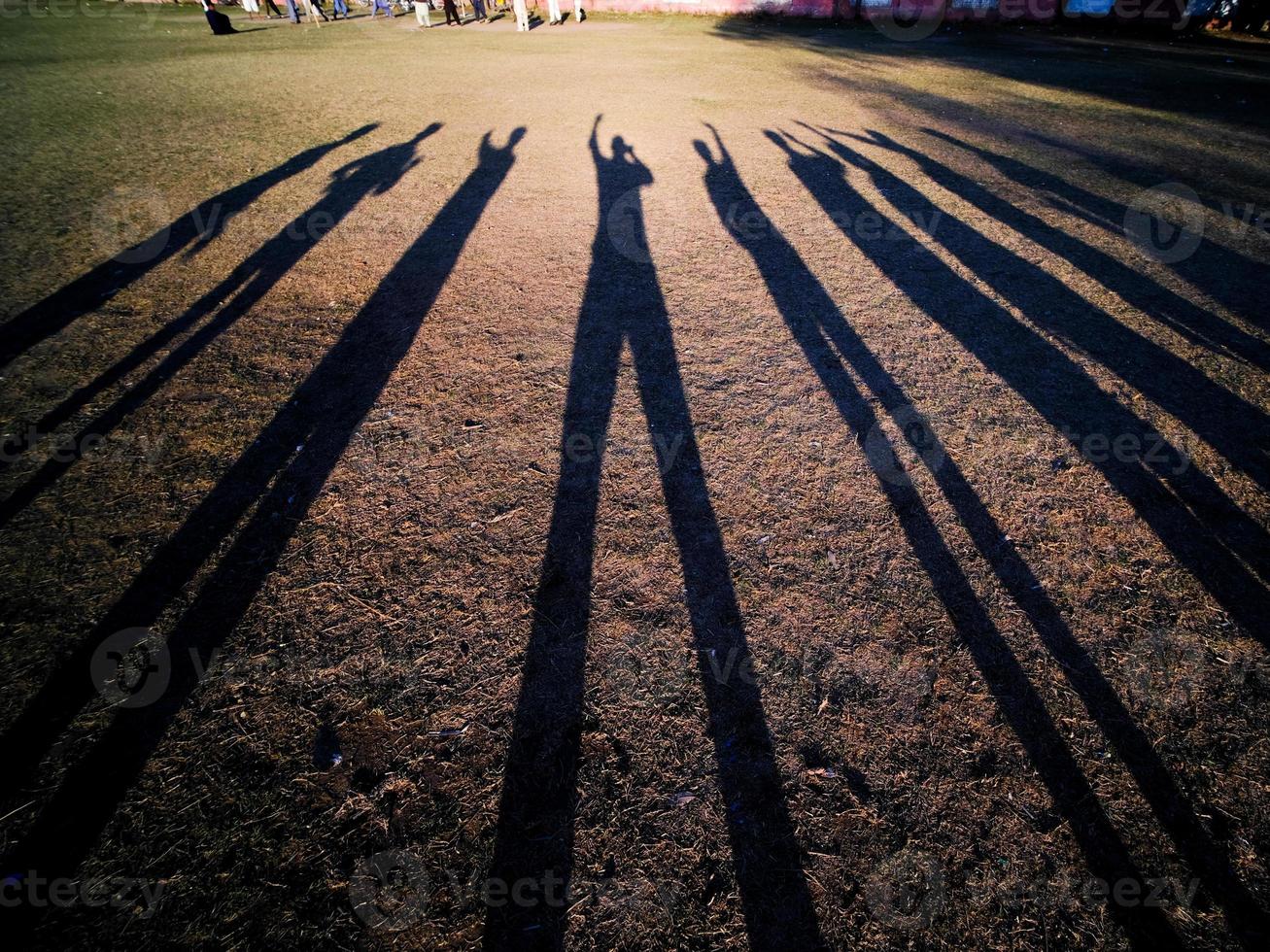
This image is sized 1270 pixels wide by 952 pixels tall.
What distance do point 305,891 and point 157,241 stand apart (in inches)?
311

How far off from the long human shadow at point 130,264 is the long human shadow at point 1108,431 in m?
8.44

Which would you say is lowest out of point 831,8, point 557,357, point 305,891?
point 305,891

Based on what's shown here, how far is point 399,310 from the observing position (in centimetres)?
548

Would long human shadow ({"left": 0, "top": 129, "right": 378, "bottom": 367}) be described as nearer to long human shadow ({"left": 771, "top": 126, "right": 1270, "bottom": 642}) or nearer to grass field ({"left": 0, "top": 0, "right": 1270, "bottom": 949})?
grass field ({"left": 0, "top": 0, "right": 1270, "bottom": 949})

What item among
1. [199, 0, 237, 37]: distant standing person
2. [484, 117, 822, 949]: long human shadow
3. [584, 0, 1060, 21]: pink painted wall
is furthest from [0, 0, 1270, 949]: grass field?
[584, 0, 1060, 21]: pink painted wall

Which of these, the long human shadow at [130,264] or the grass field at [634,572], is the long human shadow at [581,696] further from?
the long human shadow at [130,264]

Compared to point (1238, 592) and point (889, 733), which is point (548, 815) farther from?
point (1238, 592)

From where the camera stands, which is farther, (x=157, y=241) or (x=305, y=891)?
(x=157, y=241)

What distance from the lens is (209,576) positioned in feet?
10.4

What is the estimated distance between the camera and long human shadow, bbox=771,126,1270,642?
10.6 ft

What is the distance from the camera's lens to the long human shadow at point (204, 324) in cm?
392

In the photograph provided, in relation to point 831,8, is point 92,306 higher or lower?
lower

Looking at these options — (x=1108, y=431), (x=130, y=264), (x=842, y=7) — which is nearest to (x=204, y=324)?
(x=130, y=264)

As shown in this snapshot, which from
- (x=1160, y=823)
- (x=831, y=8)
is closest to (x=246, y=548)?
(x=1160, y=823)
